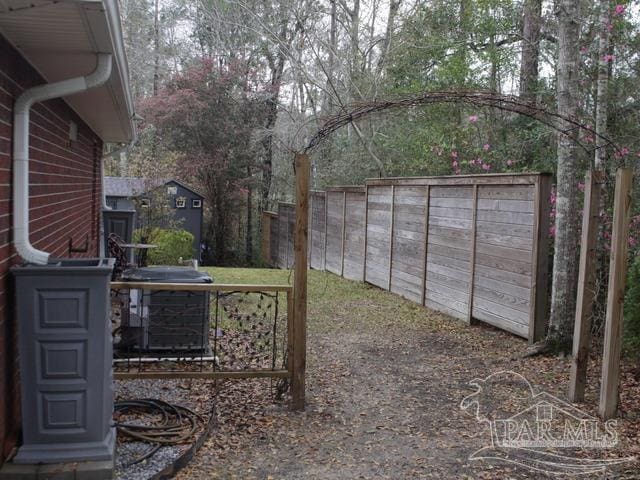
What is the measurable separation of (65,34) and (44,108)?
1.37 m

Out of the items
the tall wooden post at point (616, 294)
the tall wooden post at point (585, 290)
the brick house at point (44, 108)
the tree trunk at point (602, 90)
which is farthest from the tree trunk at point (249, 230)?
the tall wooden post at point (616, 294)

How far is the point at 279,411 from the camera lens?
4484 mm

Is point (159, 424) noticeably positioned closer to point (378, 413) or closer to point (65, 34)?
point (378, 413)

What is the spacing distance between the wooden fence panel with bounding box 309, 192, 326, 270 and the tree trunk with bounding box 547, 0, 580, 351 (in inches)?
291

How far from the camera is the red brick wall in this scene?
2977 mm

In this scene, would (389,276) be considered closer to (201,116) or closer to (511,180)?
(511,180)

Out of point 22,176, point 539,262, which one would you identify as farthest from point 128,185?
point 22,176

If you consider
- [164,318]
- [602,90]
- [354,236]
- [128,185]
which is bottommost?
[164,318]

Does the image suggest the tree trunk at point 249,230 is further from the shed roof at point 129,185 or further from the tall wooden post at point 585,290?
the tall wooden post at point 585,290

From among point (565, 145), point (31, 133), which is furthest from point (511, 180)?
point (31, 133)

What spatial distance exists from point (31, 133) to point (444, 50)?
32.7 ft

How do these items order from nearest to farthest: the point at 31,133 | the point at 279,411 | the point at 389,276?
the point at 31,133
the point at 279,411
the point at 389,276

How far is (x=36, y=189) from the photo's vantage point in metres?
3.84

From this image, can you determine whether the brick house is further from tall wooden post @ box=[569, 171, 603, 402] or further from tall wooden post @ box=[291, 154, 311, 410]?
Result: tall wooden post @ box=[569, 171, 603, 402]
